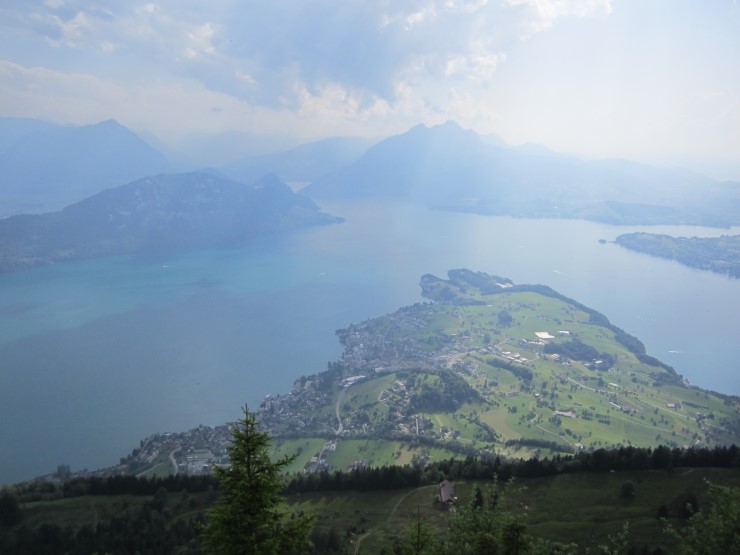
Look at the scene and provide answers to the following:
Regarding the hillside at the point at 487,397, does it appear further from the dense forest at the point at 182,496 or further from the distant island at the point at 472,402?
the dense forest at the point at 182,496

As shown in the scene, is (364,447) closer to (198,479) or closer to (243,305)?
(198,479)

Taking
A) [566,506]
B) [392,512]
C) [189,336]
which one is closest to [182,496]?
[392,512]

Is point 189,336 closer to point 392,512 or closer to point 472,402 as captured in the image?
point 472,402

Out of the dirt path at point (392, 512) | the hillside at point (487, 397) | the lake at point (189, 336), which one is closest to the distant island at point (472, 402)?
the hillside at point (487, 397)

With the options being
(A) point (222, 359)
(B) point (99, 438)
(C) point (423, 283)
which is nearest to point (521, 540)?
(B) point (99, 438)

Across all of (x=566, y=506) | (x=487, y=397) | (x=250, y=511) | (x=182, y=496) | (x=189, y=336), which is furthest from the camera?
(x=189, y=336)
